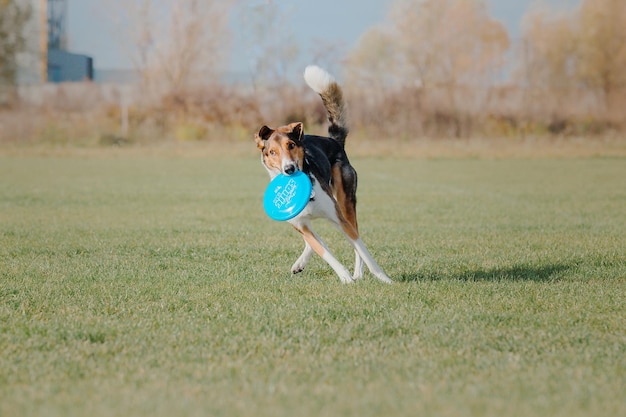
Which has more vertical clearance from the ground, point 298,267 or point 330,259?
point 330,259

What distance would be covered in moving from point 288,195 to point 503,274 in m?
2.23

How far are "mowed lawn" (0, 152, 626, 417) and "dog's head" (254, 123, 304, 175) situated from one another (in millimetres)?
1018

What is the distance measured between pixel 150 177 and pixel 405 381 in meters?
20.4

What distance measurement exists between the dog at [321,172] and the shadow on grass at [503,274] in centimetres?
56

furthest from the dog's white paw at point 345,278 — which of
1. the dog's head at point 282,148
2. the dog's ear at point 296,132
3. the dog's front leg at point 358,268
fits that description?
the dog's ear at point 296,132

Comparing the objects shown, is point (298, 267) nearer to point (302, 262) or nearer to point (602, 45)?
point (302, 262)

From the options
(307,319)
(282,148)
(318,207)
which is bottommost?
(307,319)

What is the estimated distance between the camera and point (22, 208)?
14.8m

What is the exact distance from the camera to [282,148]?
676cm

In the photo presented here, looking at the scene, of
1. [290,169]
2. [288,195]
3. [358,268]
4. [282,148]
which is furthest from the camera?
[358,268]

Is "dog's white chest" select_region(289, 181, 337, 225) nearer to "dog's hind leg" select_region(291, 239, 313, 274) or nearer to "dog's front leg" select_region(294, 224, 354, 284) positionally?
"dog's front leg" select_region(294, 224, 354, 284)

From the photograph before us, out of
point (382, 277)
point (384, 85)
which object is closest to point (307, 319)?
point (382, 277)

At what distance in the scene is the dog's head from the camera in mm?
6680

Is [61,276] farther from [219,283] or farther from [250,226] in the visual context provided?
[250,226]
